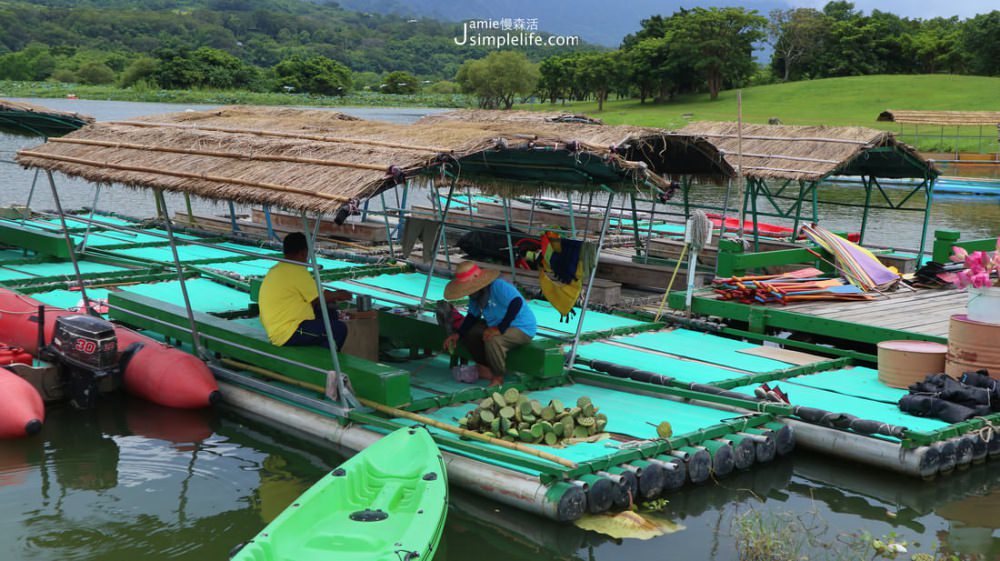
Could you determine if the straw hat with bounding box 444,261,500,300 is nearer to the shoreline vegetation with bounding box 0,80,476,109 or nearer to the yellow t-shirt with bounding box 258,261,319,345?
the yellow t-shirt with bounding box 258,261,319,345

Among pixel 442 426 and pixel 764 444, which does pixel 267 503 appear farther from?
pixel 764 444

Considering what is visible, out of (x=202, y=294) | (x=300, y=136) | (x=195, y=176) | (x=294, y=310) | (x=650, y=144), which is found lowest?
(x=202, y=294)

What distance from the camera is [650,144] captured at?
13.3 m

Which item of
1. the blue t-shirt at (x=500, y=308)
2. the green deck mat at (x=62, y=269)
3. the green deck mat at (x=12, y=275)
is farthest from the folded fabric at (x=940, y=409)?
the green deck mat at (x=12, y=275)

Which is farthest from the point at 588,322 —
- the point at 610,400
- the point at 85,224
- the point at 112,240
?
the point at 85,224

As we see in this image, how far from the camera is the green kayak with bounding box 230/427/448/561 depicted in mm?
6574

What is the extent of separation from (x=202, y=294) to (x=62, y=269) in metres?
3.49

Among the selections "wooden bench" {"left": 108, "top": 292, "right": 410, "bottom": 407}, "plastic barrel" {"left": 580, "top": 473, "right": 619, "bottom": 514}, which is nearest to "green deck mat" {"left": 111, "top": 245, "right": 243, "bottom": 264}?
"wooden bench" {"left": 108, "top": 292, "right": 410, "bottom": 407}

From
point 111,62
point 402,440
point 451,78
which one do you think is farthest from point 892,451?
point 451,78

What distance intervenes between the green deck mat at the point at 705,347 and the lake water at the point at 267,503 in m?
2.31

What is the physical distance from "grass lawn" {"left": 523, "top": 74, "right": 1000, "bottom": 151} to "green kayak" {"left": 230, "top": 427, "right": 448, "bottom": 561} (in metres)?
54.9

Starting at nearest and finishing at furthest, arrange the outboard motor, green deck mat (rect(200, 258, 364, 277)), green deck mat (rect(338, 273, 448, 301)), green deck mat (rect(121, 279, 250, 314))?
the outboard motor → green deck mat (rect(121, 279, 250, 314)) → green deck mat (rect(338, 273, 448, 301)) → green deck mat (rect(200, 258, 364, 277))

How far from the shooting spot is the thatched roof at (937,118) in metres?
35.0

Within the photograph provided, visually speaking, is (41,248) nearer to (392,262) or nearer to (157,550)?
(392,262)
